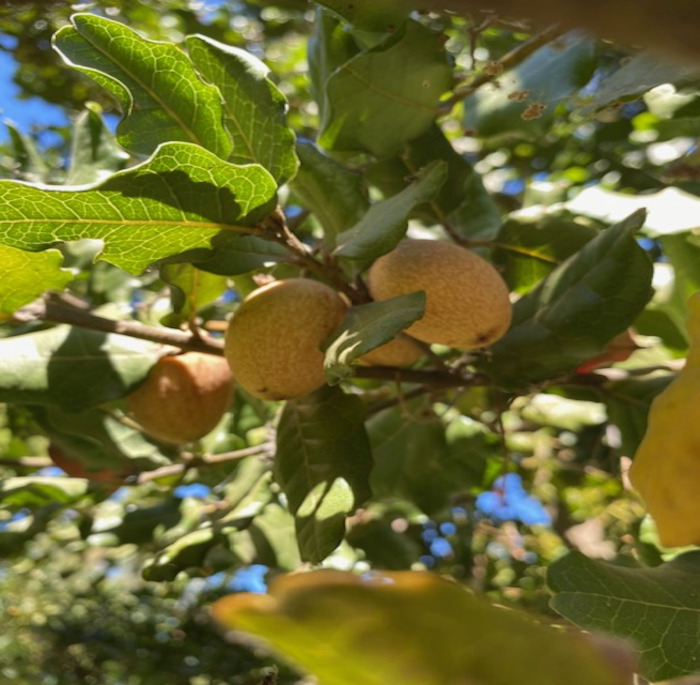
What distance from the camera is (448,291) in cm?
151

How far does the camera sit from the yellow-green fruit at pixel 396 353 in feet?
5.35

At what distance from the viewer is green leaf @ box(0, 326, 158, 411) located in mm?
1738

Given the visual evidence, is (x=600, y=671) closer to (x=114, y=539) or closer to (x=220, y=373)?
(x=220, y=373)

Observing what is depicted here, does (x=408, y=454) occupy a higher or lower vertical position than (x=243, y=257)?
lower

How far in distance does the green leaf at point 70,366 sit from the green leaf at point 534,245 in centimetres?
78

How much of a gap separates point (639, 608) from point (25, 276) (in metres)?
1.07

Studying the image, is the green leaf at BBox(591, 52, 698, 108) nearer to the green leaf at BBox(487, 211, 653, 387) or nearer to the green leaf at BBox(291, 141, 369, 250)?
the green leaf at BBox(487, 211, 653, 387)

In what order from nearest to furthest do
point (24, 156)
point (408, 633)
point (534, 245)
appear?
1. point (408, 633)
2. point (534, 245)
3. point (24, 156)

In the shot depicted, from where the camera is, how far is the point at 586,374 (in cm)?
195

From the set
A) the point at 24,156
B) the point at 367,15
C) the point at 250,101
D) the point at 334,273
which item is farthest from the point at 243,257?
the point at 24,156

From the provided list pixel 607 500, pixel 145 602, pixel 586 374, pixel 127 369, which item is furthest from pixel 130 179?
pixel 145 602

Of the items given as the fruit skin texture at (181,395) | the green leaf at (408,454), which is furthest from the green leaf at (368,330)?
the green leaf at (408,454)

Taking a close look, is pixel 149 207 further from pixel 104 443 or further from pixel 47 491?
pixel 47 491

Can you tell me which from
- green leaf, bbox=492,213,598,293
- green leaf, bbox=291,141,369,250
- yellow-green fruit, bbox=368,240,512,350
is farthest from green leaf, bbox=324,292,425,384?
green leaf, bbox=492,213,598,293
